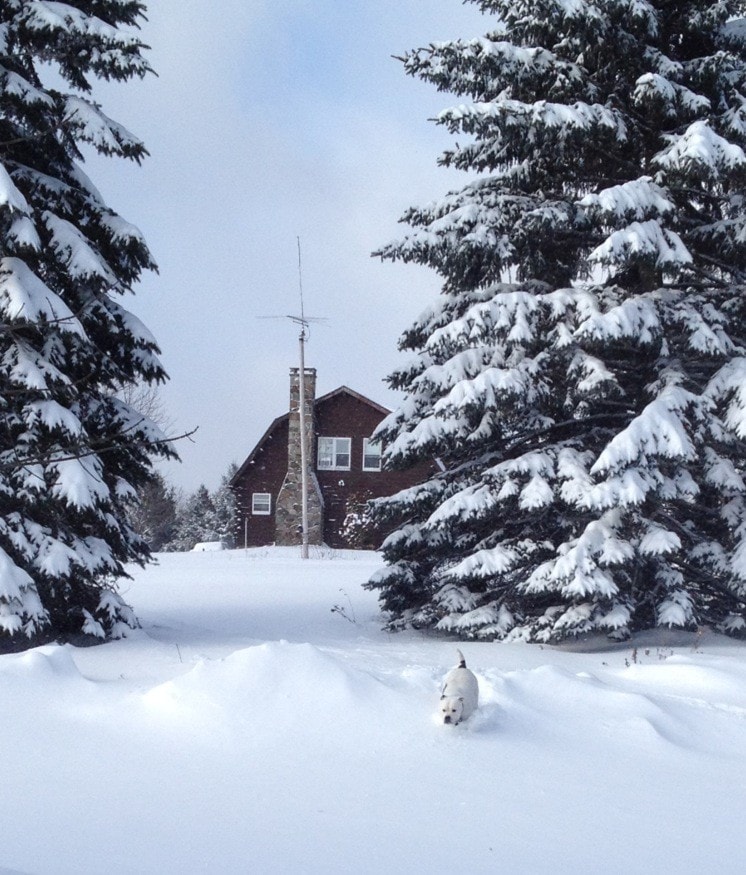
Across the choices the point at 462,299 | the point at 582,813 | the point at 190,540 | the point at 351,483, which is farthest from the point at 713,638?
the point at 190,540

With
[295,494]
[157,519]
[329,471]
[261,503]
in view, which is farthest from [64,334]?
[157,519]

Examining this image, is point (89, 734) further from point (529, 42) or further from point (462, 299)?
point (529, 42)

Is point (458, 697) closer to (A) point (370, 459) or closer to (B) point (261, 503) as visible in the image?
(A) point (370, 459)

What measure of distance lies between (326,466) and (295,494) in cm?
304

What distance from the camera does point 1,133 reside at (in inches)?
372

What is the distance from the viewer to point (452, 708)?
18.1ft

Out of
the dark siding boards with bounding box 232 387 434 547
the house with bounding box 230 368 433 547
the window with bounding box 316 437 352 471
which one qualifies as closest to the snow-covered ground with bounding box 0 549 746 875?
the house with bounding box 230 368 433 547

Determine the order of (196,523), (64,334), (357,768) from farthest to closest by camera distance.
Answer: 1. (196,523)
2. (64,334)
3. (357,768)

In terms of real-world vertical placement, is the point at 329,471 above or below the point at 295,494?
above

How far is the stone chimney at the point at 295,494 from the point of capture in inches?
1395

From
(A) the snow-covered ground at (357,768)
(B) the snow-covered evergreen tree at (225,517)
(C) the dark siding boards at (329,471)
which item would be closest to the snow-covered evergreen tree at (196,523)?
(B) the snow-covered evergreen tree at (225,517)

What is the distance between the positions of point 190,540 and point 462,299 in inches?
1997

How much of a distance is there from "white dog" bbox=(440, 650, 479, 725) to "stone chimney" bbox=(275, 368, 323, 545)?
2925 centimetres

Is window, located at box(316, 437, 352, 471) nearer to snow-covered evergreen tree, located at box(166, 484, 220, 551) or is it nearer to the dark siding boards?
the dark siding boards
